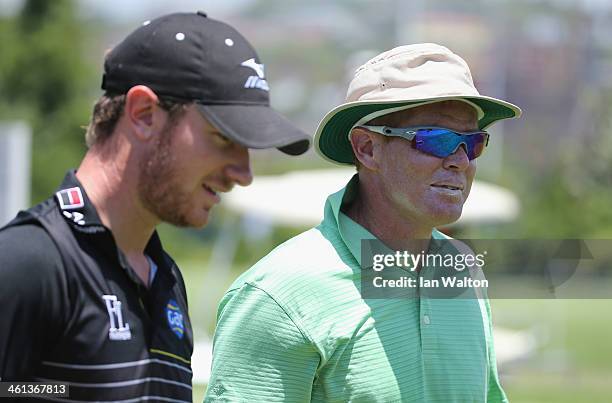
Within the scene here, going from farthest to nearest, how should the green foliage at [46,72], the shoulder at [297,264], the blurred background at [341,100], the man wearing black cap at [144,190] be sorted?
the green foliage at [46,72] < the blurred background at [341,100] < the shoulder at [297,264] < the man wearing black cap at [144,190]

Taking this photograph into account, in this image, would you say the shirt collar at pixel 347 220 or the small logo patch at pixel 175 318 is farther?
the shirt collar at pixel 347 220

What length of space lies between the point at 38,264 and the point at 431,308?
1.18 metres

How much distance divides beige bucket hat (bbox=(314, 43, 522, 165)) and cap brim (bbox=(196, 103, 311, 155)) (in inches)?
11.8

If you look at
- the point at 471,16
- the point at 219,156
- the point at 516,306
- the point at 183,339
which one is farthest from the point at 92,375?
the point at 471,16

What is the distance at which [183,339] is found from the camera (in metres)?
3.39

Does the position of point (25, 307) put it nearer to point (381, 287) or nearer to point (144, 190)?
point (144, 190)

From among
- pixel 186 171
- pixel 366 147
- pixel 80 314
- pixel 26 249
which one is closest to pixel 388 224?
pixel 366 147

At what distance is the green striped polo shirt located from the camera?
3297mm

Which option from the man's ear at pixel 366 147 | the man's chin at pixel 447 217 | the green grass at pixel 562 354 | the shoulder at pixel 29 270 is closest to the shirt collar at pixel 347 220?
the man's ear at pixel 366 147

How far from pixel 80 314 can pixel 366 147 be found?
1.07 meters

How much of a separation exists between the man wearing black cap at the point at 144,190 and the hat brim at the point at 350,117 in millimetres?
301

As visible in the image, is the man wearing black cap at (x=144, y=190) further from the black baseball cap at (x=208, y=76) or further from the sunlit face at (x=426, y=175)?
the sunlit face at (x=426, y=175)

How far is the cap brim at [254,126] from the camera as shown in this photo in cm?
→ 323

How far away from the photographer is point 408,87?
347 centimetres
